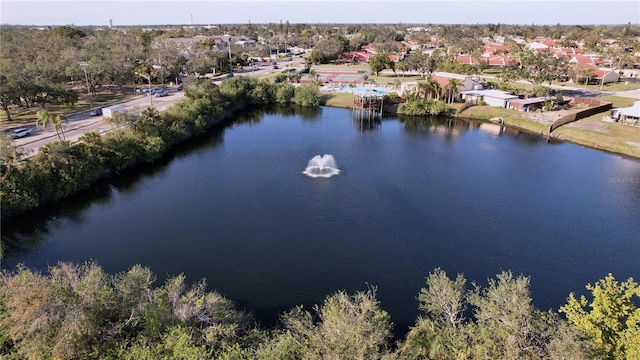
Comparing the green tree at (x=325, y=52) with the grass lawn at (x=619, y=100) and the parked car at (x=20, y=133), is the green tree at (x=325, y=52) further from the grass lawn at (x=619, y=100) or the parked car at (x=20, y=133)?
the parked car at (x=20, y=133)

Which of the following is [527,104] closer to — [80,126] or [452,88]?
[452,88]

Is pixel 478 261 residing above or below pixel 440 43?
below

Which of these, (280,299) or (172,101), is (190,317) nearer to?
(280,299)

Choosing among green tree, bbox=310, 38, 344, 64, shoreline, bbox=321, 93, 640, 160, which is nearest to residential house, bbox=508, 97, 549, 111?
shoreline, bbox=321, 93, 640, 160

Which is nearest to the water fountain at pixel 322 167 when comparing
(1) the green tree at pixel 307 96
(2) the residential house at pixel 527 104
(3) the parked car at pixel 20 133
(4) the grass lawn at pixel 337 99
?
(1) the green tree at pixel 307 96

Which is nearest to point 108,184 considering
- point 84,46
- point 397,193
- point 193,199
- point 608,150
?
point 193,199

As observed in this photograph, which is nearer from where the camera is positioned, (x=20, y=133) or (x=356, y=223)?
(x=356, y=223)

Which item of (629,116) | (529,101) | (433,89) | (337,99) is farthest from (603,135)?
(337,99)
